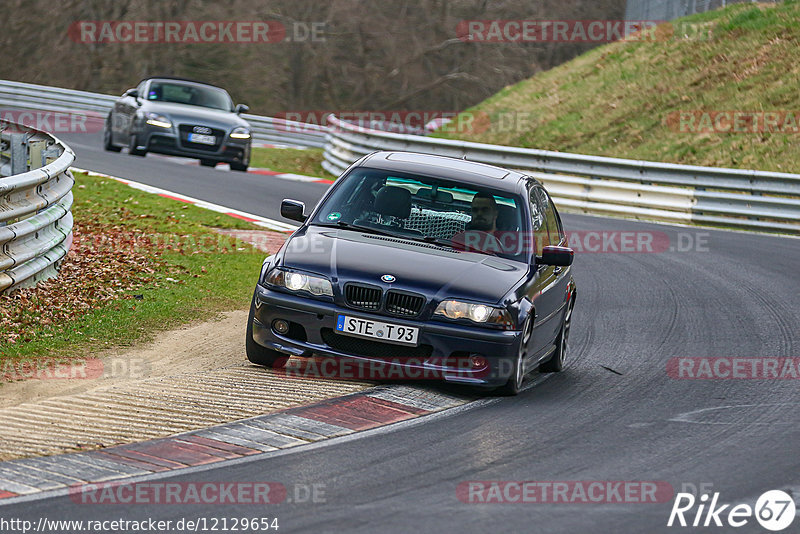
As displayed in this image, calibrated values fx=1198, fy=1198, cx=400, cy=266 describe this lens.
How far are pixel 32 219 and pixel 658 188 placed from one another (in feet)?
45.6

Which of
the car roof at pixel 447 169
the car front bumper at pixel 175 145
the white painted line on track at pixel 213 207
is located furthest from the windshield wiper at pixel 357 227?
the car front bumper at pixel 175 145

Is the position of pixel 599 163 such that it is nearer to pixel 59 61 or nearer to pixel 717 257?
pixel 717 257

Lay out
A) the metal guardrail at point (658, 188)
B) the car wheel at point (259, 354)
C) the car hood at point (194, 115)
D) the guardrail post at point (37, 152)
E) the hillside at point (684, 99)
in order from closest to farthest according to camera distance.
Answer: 1. the car wheel at point (259, 354)
2. the guardrail post at point (37, 152)
3. the metal guardrail at point (658, 188)
4. the car hood at point (194, 115)
5. the hillside at point (684, 99)

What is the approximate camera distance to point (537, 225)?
9.21 m

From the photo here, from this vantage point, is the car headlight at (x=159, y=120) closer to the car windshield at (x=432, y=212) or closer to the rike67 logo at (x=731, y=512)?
the car windshield at (x=432, y=212)

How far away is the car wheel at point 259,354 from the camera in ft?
27.2

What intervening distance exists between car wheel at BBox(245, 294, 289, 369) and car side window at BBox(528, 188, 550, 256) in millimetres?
2076

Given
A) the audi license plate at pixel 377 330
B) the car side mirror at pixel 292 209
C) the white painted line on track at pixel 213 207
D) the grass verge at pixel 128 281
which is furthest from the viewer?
the white painted line on track at pixel 213 207

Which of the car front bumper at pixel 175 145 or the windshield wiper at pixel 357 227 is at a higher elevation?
the windshield wiper at pixel 357 227

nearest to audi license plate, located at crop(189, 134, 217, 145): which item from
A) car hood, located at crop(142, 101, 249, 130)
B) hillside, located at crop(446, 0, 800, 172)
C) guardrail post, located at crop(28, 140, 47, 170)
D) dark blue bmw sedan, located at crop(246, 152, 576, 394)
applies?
car hood, located at crop(142, 101, 249, 130)

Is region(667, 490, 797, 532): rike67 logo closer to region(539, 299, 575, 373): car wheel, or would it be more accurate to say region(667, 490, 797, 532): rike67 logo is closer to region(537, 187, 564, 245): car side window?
region(539, 299, 575, 373): car wheel

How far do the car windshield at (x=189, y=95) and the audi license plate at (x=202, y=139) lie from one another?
45.5 inches

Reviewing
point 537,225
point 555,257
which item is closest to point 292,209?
point 537,225

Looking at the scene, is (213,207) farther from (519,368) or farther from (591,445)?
(591,445)
